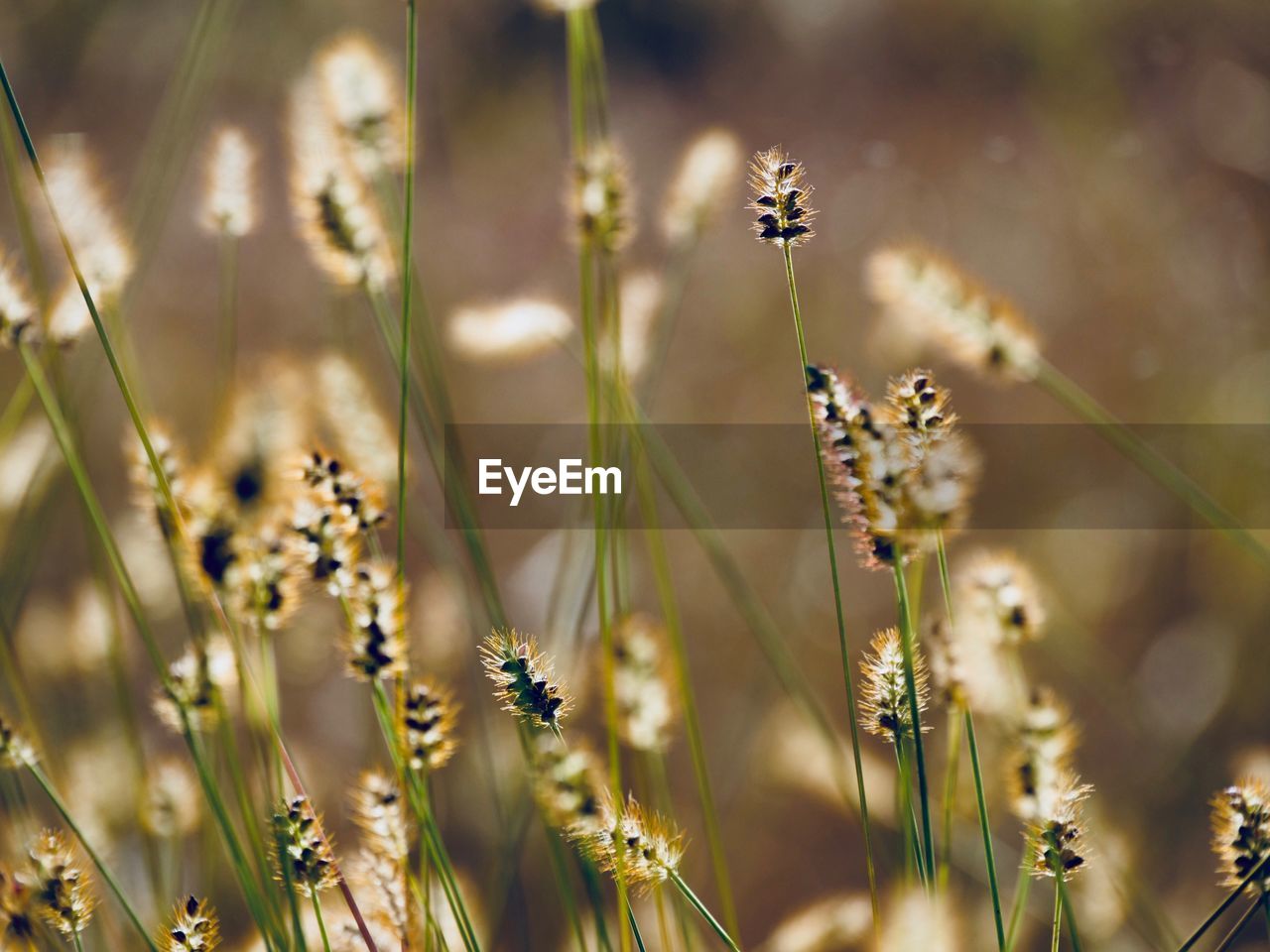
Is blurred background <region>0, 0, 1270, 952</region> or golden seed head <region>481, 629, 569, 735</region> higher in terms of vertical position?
blurred background <region>0, 0, 1270, 952</region>

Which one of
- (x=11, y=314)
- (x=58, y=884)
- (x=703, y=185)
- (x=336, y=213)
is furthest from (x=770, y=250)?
(x=58, y=884)

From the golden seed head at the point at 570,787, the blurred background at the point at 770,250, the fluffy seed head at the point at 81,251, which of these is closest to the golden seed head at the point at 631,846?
the golden seed head at the point at 570,787

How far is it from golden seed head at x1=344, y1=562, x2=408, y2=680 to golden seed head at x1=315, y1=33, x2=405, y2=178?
0.78ft

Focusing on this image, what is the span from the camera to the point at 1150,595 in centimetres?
89

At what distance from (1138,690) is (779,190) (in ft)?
2.64

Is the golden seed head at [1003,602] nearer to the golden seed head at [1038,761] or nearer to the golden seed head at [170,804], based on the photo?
the golden seed head at [1038,761]

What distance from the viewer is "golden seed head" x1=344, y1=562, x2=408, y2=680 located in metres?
0.29

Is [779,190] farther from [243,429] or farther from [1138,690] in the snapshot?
[1138,690]

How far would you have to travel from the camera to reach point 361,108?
420mm

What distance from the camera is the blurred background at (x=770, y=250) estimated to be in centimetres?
90

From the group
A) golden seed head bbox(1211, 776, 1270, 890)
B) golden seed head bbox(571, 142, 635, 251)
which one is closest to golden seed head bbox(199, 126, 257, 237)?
golden seed head bbox(571, 142, 635, 251)

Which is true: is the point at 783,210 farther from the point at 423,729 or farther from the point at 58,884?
the point at 58,884

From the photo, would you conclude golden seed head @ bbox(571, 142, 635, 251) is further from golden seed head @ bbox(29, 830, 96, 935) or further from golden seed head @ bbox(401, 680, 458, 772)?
golden seed head @ bbox(29, 830, 96, 935)

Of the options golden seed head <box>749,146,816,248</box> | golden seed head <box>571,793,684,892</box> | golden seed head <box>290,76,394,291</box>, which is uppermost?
golden seed head <box>290,76,394,291</box>
